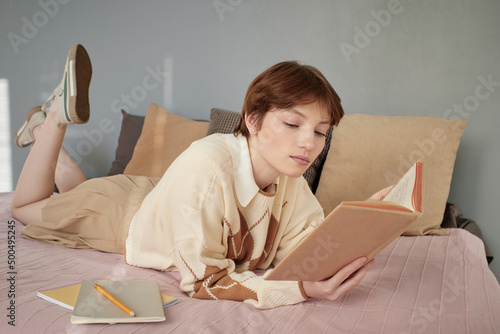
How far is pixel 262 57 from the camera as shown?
239cm

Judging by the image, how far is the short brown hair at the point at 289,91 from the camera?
111cm

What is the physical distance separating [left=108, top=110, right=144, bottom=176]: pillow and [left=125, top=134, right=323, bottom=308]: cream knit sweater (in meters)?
1.06

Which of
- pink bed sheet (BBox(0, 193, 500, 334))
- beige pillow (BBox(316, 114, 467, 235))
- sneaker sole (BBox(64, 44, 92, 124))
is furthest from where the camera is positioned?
beige pillow (BBox(316, 114, 467, 235))

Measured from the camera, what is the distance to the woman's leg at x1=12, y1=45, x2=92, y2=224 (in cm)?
168

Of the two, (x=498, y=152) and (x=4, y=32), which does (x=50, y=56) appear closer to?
(x=4, y=32)

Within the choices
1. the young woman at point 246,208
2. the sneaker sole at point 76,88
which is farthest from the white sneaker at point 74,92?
the young woman at point 246,208

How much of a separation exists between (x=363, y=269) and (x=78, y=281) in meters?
0.68

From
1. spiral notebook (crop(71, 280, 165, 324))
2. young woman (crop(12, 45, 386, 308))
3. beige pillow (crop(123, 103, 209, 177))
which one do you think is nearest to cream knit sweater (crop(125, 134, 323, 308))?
young woman (crop(12, 45, 386, 308))

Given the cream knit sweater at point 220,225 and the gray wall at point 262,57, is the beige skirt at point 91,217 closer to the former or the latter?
the cream knit sweater at point 220,225

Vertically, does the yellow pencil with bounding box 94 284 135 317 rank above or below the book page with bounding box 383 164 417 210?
below

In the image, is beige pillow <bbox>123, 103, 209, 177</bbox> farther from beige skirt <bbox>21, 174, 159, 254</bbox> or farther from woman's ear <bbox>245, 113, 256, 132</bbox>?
woman's ear <bbox>245, 113, 256, 132</bbox>

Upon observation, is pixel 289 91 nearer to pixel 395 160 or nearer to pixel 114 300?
pixel 114 300

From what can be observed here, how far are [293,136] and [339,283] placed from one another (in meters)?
0.36

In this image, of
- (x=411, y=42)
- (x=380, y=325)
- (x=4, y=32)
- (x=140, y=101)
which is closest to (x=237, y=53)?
(x=140, y=101)
